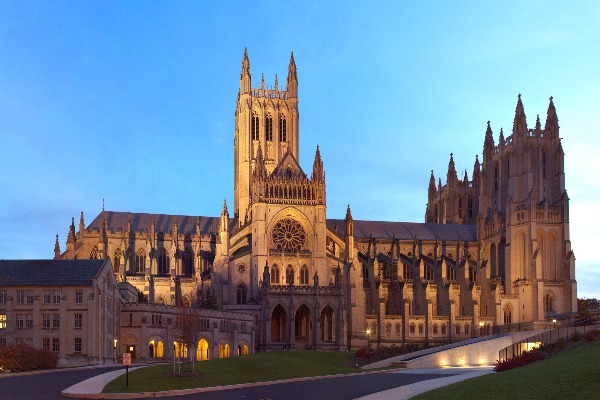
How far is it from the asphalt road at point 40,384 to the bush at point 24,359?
9.69ft

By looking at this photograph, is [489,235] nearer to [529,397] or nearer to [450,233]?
[450,233]

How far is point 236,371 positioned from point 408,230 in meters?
83.9

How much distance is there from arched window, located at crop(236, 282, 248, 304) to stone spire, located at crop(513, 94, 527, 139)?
50.9 m

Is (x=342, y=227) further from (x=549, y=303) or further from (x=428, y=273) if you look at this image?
(x=549, y=303)

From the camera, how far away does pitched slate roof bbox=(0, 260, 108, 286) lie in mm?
80438

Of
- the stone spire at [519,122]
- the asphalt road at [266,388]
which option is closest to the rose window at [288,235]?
the stone spire at [519,122]

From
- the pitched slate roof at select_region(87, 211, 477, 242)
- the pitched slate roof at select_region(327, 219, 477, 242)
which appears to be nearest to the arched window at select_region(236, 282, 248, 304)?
the pitched slate roof at select_region(87, 211, 477, 242)

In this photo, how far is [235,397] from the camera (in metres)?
42.1

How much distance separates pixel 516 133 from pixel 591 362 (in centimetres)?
9954

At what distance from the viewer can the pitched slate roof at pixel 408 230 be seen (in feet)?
446

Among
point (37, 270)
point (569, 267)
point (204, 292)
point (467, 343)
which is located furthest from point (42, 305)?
point (569, 267)

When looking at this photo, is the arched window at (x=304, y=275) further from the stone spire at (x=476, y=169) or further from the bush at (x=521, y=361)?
the bush at (x=521, y=361)

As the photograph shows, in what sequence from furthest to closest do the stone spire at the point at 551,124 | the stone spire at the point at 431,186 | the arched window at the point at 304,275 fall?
the stone spire at the point at 431,186, the stone spire at the point at 551,124, the arched window at the point at 304,275

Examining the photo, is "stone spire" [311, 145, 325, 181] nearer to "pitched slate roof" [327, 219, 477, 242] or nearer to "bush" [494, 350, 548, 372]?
"pitched slate roof" [327, 219, 477, 242]
